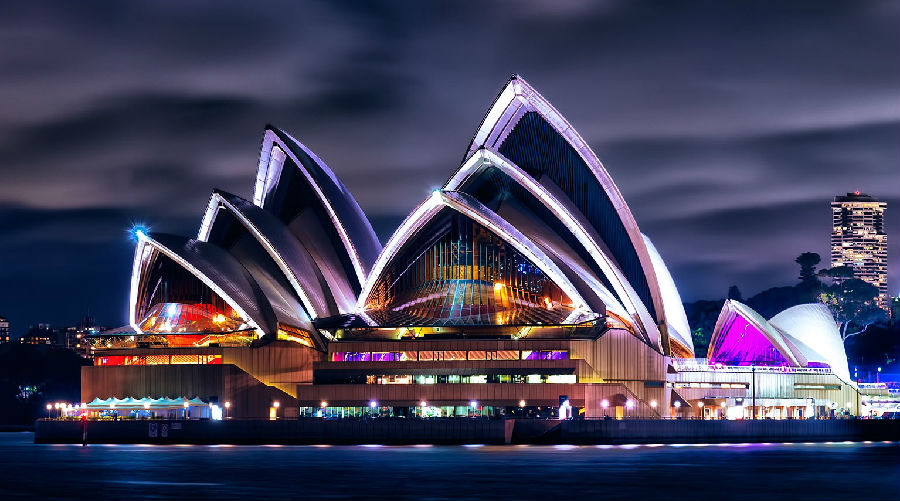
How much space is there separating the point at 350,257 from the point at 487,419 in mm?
23048

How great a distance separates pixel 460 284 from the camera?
10425 centimetres

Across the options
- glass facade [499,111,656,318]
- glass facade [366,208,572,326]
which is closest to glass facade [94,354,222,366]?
glass facade [366,208,572,326]

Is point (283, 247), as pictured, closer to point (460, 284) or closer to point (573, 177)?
point (460, 284)

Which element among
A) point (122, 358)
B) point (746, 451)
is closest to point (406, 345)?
point (122, 358)

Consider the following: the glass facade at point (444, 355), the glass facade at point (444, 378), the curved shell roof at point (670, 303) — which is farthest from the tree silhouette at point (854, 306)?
the glass facade at point (444, 378)

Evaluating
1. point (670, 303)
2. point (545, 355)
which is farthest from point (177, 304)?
point (670, 303)

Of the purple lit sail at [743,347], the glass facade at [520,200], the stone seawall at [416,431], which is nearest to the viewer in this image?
the stone seawall at [416,431]

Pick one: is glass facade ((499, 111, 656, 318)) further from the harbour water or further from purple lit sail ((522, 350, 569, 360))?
the harbour water

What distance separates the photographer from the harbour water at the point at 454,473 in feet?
164

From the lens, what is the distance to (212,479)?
55.9 m

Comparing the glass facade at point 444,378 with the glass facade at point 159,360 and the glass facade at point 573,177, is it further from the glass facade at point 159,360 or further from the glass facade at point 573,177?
the glass facade at point 573,177

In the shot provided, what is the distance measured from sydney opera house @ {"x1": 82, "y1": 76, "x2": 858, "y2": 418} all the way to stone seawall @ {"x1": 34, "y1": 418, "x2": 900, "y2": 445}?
19.4ft

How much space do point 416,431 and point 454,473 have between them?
30.2 m

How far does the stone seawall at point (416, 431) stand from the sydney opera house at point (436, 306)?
233 inches
